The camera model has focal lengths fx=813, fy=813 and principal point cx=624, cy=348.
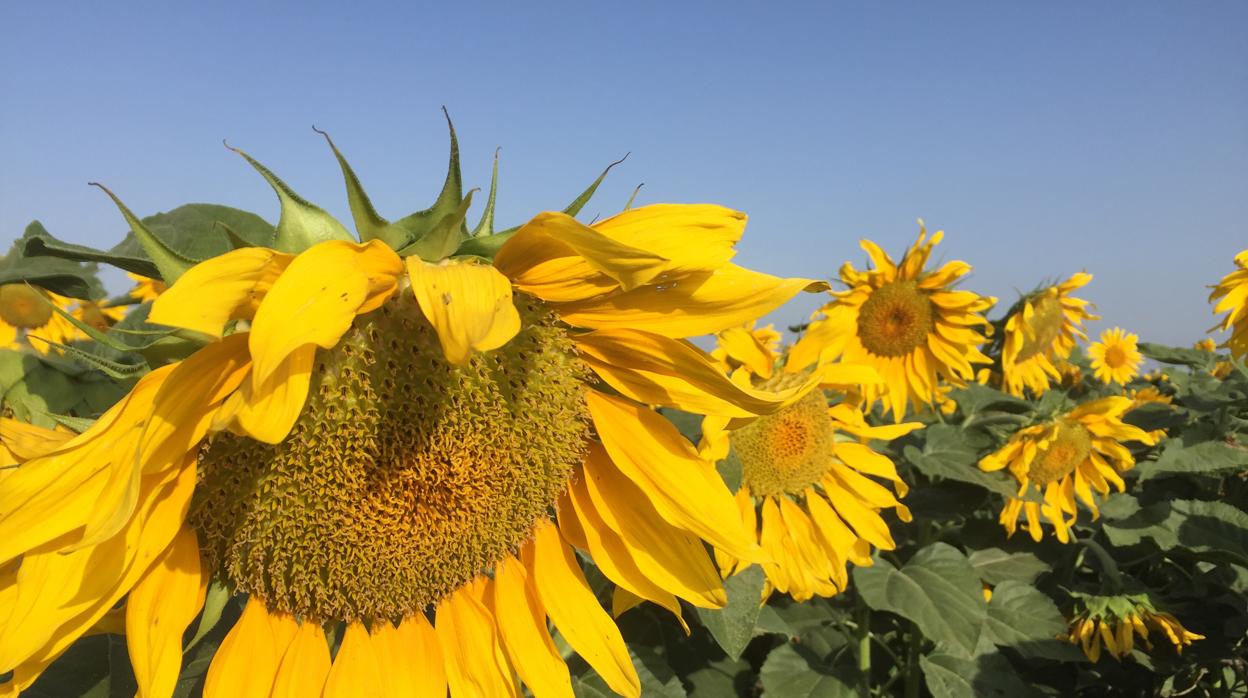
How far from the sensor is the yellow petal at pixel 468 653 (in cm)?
136

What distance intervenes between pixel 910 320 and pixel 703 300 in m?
4.00

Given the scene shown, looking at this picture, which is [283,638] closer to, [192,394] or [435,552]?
[435,552]

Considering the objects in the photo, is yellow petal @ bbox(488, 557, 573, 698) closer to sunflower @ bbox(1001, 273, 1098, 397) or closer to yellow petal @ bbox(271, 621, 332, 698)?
yellow petal @ bbox(271, 621, 332, 698)

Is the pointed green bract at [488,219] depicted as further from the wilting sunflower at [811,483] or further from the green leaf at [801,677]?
the green leaf at [801,677]

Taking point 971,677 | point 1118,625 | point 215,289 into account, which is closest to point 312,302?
point 215,289

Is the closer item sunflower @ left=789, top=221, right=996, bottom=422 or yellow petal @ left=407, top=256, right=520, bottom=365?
yellow petal @ left=407, top=256, right=520, bottom=365

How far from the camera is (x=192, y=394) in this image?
3.15 ft

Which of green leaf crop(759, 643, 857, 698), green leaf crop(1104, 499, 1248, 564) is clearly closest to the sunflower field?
green leaf crop(759, 643, 857, 698)

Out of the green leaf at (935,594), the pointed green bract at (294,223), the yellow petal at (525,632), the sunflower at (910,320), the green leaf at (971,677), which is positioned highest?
the sunflower at (910,320)

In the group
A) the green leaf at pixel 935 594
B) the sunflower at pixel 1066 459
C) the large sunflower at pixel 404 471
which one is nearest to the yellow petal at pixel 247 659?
the large sunflower at pixel 404 471

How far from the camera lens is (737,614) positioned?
Result: 2.08 metres

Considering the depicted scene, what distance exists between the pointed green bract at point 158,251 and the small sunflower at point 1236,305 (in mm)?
5161

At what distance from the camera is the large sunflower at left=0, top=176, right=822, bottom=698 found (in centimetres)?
91

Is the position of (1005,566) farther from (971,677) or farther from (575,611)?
(575,611)
